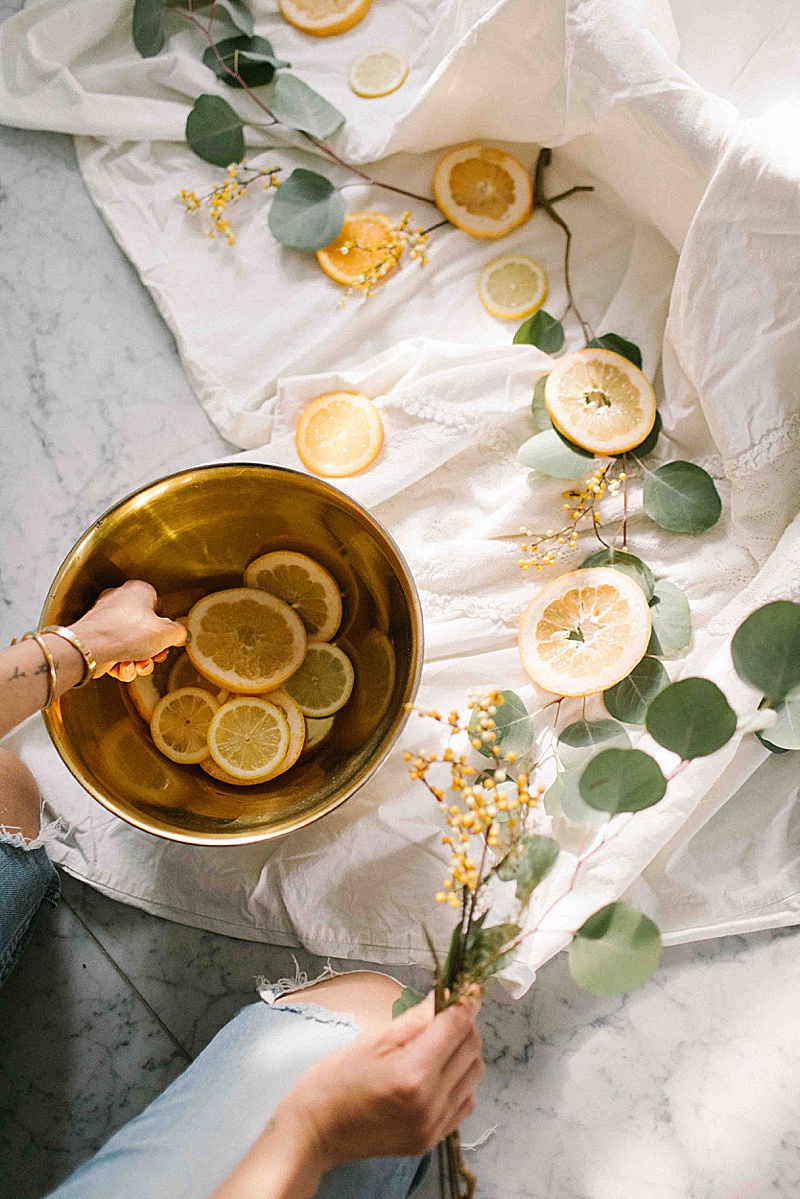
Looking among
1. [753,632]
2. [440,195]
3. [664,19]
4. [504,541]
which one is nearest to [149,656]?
[504,541]

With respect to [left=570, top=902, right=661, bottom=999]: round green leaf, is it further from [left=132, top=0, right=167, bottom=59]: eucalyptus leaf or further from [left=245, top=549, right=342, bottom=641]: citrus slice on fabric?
[left=132, top=0, right=167, bottom=59]: eucalyptus leaf

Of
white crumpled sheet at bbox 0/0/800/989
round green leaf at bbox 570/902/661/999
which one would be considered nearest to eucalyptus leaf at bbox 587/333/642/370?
white crumpled sheet at bbox 0/0/800/989

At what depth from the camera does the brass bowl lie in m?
0.82

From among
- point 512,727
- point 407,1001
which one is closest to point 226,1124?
point 407,1001

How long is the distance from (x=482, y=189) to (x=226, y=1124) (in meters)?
1.03

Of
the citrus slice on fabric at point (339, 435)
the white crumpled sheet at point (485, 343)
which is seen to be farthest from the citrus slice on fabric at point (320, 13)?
the citrus slice on fabric at point (339, 435)

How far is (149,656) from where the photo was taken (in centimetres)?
84

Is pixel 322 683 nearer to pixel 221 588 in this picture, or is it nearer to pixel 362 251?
pixel 221 588

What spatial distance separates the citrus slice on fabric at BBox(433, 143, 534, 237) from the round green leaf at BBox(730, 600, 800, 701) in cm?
61

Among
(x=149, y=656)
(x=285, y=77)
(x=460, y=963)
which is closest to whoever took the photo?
(x=460, y=963)

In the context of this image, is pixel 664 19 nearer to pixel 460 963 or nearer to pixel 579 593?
pixel 579 593

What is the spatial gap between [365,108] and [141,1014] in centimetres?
111

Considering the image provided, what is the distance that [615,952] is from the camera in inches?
26.5

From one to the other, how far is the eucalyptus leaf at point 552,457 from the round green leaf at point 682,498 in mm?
80
